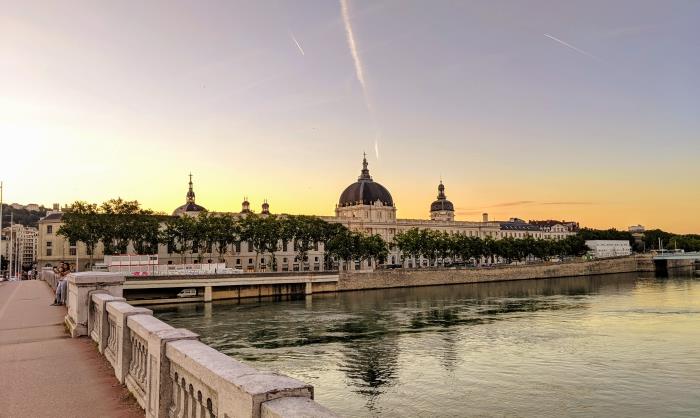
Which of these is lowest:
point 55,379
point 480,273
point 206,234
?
point 480,273

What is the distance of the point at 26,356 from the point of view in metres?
15.5

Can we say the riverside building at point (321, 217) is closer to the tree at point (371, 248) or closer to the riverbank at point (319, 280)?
the tree at point (371, 248)

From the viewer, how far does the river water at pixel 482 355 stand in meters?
26.1

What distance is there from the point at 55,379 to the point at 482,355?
29329 mm

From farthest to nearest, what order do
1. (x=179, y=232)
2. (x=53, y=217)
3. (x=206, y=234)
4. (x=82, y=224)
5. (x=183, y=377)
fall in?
(x=53, y=217) → (x=179, y=232) → (x=206, y=234) → (x=82, y=224) → (x=183, y=377)

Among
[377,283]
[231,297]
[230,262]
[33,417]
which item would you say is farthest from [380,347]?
[230,262]

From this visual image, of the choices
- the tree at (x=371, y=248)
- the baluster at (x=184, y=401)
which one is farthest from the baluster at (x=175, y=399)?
the tree at (x=371, y=248)

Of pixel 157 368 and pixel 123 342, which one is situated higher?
pixel 157 368

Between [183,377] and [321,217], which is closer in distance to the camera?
[183,377]

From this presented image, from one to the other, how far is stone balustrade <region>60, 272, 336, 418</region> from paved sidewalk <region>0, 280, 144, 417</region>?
1.19ft

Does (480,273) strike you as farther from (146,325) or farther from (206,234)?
(146,325)

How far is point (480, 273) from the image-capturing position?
419 feet

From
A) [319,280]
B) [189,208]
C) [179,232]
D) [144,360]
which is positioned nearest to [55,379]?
[144,360]

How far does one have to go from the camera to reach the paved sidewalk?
10.9 meters
